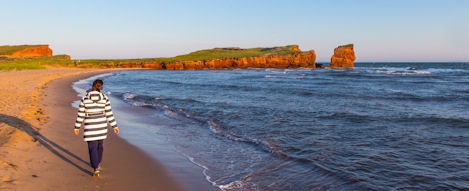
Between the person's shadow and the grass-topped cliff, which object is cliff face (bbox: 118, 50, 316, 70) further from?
the person's shadow

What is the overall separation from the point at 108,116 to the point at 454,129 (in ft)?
34.1

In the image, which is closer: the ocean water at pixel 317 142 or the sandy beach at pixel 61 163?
the sandy beach at pixel 61 163

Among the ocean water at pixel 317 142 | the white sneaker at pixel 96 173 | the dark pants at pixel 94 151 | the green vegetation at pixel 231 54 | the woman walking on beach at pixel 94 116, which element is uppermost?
the green vegetation at pixel 231 54

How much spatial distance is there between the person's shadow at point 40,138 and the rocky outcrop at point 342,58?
78.8 meters

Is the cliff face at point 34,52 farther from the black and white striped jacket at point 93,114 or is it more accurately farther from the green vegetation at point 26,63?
the black and white striped jacket at point 93,114

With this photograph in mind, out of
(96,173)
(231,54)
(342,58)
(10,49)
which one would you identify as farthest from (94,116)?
(10,49)

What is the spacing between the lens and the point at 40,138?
823cm

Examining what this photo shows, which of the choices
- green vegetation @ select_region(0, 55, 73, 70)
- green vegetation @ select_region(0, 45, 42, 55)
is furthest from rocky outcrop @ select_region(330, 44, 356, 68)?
green vegetation @ select_region(0, 45, 42, 55)

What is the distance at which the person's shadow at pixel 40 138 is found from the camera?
22.8 ft

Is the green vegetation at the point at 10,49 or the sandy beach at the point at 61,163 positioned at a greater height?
the green vegetation at the point at 10,49

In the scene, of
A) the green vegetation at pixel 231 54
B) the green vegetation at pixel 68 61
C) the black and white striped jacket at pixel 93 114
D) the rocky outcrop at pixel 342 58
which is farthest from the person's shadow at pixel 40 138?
the rocky outcrop at pixel 342 58

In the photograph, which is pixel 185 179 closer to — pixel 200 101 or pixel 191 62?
pixel 200 101

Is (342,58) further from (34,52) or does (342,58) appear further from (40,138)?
(34,52)

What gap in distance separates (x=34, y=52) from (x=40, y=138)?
110 m
